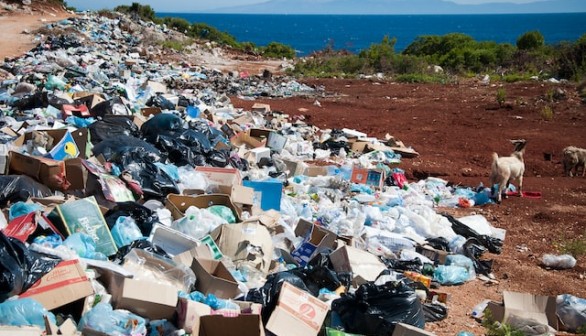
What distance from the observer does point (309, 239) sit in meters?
5.14

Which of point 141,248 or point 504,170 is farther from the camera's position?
point 504,170

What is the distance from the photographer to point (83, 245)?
13.4 feet

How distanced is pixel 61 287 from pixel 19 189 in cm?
174

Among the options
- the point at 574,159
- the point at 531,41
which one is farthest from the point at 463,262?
the point at 531,41

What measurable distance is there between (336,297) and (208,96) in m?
8.41

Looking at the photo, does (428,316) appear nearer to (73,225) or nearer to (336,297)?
(336,297)

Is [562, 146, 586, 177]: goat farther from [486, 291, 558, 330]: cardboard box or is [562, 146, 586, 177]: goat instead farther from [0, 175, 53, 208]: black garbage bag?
[0, 175, 53, 208]: black garbage bag

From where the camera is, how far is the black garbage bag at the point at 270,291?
12.4 feet

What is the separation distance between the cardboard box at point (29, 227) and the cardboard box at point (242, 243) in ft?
4.01

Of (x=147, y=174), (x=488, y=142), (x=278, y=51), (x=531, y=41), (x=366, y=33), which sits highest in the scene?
(x=531, y=41)

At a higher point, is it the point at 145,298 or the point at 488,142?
the point at 145,298

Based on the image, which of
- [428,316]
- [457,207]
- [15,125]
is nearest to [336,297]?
[428,316]

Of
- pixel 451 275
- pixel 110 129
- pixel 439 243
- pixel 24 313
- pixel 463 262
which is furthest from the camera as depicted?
pixel 110 129

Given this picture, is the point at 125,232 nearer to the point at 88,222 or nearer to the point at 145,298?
the point at 88,222
